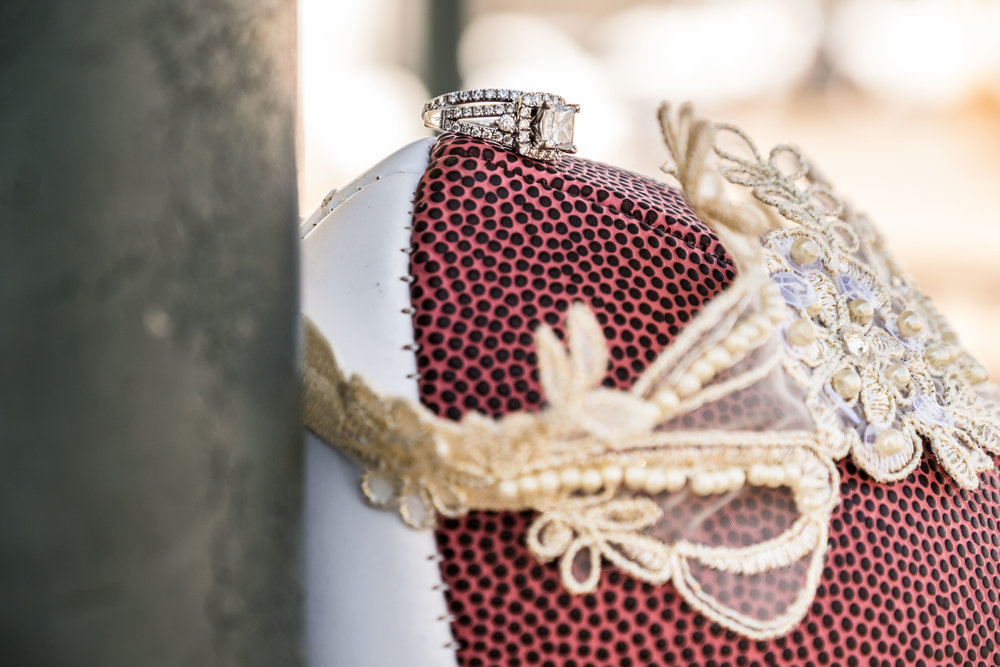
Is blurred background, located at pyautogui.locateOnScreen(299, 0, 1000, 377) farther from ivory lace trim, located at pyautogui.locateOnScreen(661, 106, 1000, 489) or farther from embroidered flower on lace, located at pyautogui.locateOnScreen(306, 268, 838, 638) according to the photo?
embroidered flower on lace, located at pyautogui.locateOnScreen(306, 268, 838, 638)

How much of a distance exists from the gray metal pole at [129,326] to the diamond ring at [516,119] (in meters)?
0.19

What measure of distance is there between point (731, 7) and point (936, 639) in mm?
3101

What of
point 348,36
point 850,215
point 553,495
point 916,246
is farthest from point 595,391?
Answer: point 348,36

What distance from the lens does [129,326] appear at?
394 mm

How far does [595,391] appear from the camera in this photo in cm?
Result: 47

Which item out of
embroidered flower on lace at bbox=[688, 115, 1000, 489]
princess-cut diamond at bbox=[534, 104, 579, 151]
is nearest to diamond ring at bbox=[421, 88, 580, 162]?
princess-cut diamond at bbox=[534, 104, 579, 151]

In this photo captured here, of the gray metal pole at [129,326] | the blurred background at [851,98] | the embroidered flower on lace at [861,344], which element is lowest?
the blurred background at [851,98]

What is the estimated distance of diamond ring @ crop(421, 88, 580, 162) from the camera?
0.59 metres

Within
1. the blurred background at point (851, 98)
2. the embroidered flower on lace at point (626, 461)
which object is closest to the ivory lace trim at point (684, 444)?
the embroidered flower on lace at point (626, 461)

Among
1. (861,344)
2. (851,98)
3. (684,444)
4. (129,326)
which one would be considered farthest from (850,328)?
(851,98)

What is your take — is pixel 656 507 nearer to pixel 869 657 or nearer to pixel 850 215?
pixel 869 657

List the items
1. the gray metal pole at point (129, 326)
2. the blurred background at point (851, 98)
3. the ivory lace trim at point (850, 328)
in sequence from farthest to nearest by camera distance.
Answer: the blurred background at point (851, 98), the ivory lace trim at point (850, 328), the gray metal pole at point (129, 326)

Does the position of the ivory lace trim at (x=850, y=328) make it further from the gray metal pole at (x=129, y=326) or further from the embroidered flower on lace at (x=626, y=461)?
the gray metal pole at (x=129, y=326)

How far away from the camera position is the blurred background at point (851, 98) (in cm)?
326
